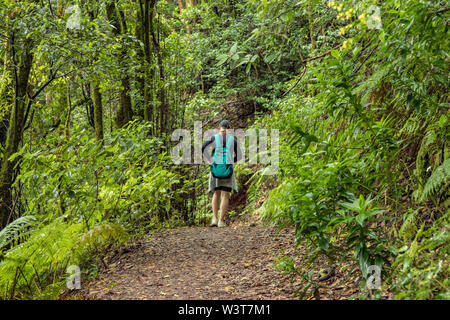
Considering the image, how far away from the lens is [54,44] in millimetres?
6340

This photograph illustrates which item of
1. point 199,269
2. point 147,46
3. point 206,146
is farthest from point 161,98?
point 199,269

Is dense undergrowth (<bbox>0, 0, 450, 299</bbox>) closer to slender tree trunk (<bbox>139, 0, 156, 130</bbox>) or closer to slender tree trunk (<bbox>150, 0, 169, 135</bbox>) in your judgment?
slender tree trunk (<bbox>150, 0, 169, 135</bbox>)

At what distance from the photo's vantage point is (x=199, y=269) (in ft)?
15.0

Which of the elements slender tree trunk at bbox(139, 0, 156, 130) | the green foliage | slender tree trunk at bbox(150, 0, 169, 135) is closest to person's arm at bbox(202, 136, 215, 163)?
slender tree trunk at bbox(150, 0, 169, 135)

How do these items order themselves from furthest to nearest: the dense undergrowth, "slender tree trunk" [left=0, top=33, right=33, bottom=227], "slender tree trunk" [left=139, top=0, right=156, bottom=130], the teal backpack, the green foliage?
"slender tree trunk" [left=139, top=0, right=156, bottom=130] < the teal backpack < "slender tree trunk" [left=0, top=33, right=33, bottom=227] < the dense undergrowth < the green foliage

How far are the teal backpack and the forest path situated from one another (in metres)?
1.58

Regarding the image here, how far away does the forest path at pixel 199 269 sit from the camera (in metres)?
3.65

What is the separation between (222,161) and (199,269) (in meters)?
3.52

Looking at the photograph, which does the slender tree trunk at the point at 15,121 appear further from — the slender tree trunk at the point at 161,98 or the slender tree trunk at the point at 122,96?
the slender tree trunk at the point at 161,98

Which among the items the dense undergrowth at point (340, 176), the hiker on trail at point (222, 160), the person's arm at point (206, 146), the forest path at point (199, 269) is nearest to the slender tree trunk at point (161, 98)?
the dense undergrowth at point (340, 176)

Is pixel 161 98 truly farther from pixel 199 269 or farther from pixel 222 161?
pixel 199 269

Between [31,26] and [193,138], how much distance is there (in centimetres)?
561

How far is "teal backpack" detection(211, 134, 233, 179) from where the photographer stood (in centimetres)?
779
